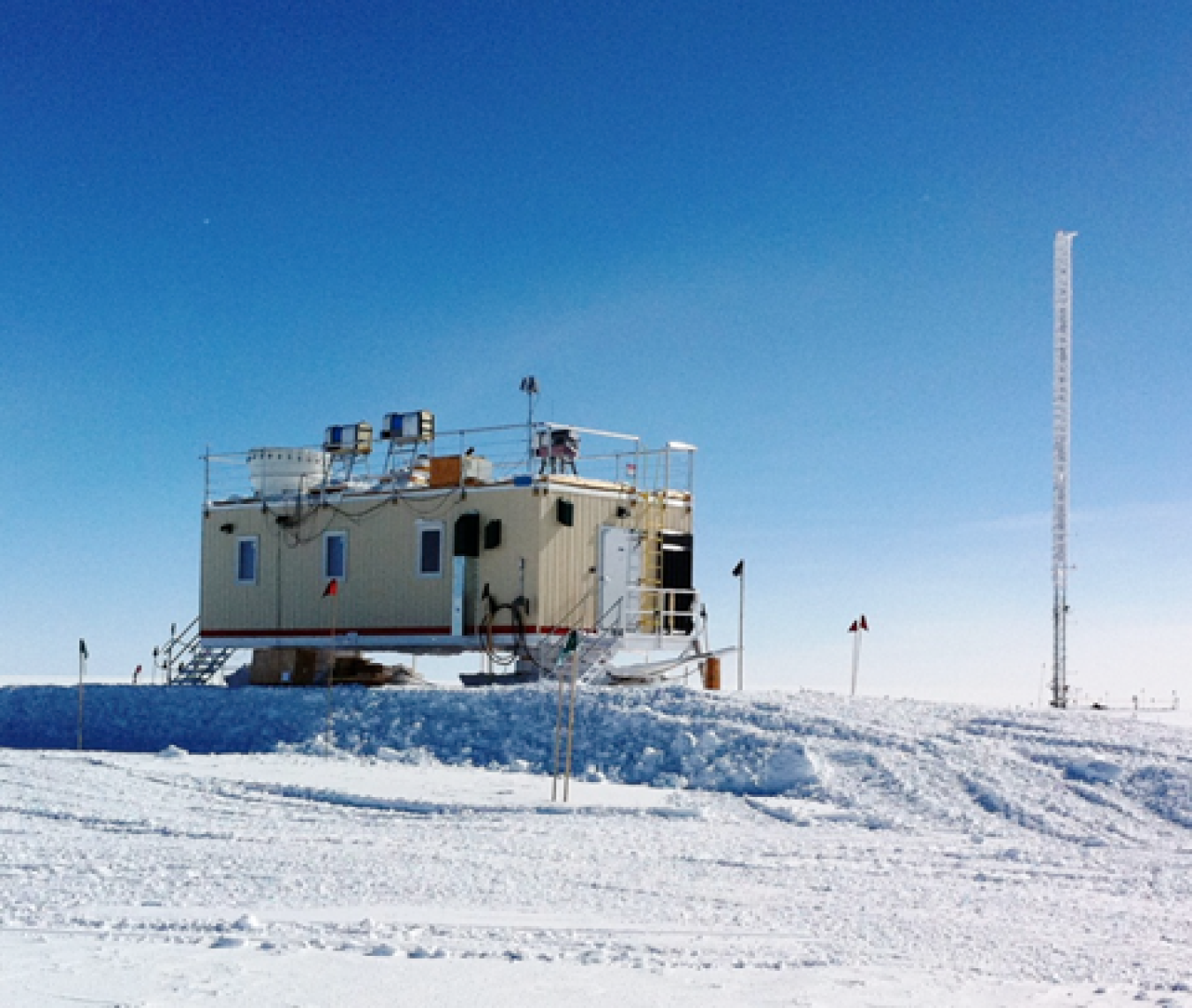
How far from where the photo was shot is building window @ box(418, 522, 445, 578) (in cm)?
2469

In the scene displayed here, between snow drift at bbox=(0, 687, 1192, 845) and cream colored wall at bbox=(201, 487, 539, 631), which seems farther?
cream colored wall at bbox=(201, 487, 539, 631)

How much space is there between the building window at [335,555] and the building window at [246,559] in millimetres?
1903

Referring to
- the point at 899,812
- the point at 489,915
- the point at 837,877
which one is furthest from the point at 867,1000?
the point at 899,812

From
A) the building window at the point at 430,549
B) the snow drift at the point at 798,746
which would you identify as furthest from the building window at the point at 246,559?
the building window at the point at 430,549

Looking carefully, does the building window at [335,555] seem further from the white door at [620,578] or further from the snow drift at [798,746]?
the white door at [620,578]

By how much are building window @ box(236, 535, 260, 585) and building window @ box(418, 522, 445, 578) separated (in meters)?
4.13

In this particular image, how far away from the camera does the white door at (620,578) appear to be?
2455cm

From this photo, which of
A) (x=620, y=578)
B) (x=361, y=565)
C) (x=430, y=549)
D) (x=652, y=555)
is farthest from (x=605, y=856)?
(x=361, y=565)

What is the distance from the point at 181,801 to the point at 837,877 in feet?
23.8

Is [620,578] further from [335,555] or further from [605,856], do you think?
[605,856]

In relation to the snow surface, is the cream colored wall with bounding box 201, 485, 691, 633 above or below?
above

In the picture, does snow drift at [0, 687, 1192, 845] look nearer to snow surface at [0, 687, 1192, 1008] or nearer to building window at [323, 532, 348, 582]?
snow surface at [0, 687, 1192, 1008]

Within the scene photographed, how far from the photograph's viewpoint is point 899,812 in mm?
15609

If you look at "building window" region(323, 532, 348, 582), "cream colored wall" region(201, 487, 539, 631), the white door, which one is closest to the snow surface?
"cream colored wall" region(201, 487, 539, 631)
